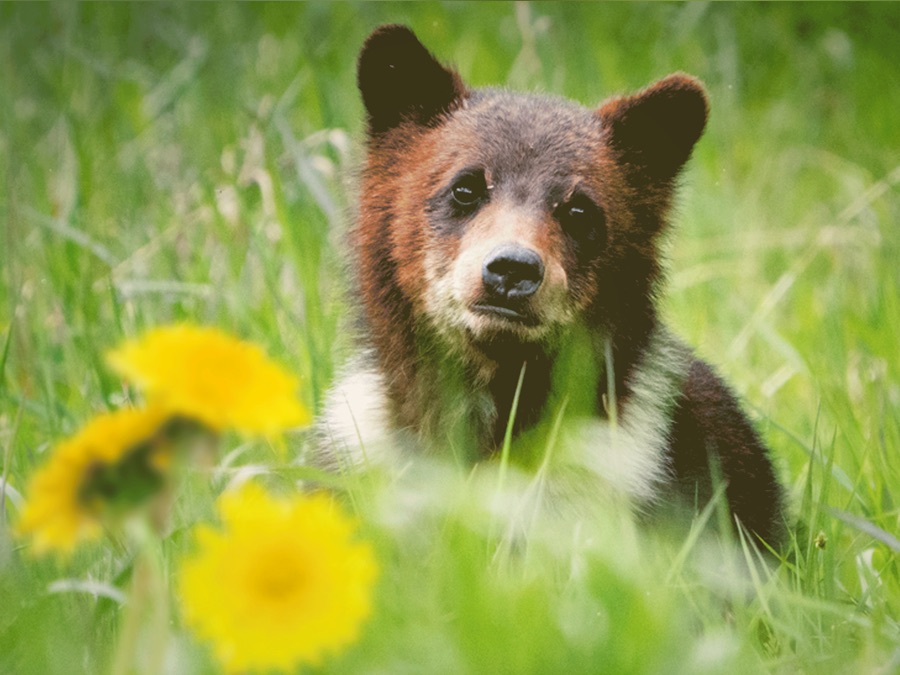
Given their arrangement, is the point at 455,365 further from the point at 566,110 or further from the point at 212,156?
the point at 212,156

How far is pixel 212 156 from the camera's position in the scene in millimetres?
5688

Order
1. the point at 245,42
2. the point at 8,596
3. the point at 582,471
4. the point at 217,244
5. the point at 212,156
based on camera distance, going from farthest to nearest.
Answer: the point at 245,42 < the point at 212,156 < the point at 217,244 < the point at 582,471 < the point at 8,596

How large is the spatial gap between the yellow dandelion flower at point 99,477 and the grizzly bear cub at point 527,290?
210cm

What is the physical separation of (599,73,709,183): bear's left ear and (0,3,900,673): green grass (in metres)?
0.31

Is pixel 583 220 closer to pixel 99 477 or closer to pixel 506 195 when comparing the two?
pixel 506 195

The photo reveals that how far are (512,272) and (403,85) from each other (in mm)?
998

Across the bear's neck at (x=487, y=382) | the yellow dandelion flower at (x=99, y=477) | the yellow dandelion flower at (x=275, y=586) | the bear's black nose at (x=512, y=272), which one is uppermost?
the yellow dandelion flower at (x=99, y=477)

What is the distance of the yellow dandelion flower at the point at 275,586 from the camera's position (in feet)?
4.11

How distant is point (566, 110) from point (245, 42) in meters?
3.45

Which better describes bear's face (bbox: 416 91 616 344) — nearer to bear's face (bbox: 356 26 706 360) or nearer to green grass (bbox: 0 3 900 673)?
bear's face (bbox: 356 26 706 360)

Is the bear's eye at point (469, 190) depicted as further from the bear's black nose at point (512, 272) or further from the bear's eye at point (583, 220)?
the bear's black nose at point (512, 272)

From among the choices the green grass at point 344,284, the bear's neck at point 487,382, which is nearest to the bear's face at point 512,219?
the bear's neck at point 487,382

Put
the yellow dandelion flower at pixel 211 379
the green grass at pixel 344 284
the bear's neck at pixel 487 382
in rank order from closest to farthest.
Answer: the yellow dandelion flower at pixel 211 379 → the green grass at pixel 344 284 → the bear's neck at pixel 487 382

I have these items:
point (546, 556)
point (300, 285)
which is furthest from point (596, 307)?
point (300, 285)
